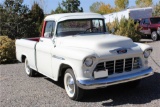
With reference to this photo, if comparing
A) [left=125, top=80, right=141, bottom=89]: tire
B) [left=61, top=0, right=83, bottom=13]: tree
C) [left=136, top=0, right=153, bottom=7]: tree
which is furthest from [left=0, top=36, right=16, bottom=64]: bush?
[left=136, top=0, right=153, bottom=7]: tree

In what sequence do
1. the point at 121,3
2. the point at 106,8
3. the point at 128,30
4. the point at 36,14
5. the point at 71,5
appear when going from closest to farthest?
the point at 128,30 → the point at 36,14 → the point at 71,5 → the point at 121,3 → the point at 106,8

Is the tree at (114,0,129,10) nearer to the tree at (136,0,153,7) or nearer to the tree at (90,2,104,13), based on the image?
the tree at (136,0,153,7)

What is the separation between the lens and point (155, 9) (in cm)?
3956

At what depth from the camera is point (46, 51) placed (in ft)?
21.2

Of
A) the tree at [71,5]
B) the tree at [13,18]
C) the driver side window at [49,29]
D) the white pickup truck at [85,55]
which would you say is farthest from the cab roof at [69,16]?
the tree at [71,5]

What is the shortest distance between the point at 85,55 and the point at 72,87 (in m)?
0.94

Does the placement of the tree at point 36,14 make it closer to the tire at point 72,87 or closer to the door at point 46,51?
the door at point 46,51

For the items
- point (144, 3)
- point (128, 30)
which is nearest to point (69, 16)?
point (128, 30)

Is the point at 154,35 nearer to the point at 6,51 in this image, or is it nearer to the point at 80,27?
the point at 6,51

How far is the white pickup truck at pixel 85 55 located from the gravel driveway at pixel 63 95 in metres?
0.27

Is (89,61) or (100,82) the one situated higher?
(89,61)

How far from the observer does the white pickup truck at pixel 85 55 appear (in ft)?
17.4

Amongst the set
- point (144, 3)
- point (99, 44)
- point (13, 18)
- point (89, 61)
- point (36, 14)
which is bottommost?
point (89, 61)

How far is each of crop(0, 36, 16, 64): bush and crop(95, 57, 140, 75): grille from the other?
666 cm
